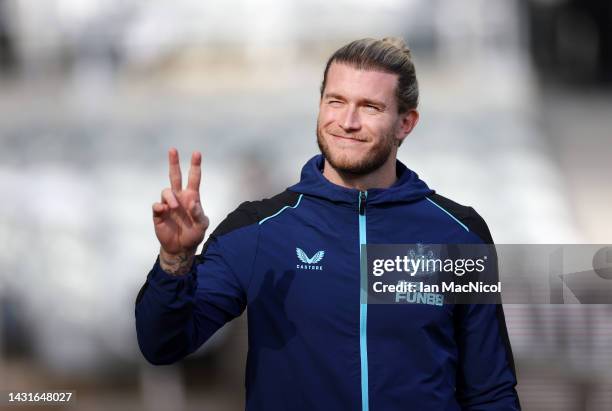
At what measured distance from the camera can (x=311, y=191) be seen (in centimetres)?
185

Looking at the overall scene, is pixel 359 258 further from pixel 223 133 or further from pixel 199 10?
pixel 199 10

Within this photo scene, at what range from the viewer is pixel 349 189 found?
6.01 ft

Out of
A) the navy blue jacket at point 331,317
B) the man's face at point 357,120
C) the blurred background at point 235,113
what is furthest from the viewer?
the blurred background at point 235,113

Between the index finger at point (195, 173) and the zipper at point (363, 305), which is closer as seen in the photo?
the index finger at point (195, 173)

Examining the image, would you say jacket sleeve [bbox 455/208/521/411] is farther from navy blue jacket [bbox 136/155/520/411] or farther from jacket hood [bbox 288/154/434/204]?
jacket hood [bbox 288/154/434/204]

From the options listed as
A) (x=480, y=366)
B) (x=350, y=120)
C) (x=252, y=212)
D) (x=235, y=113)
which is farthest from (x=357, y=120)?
(x=235, y=113)

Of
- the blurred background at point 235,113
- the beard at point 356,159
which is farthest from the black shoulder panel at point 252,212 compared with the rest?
the blurred background at point 235,113

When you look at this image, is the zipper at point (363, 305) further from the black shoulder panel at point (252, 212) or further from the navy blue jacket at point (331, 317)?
the black shoulder panel at point (252, 212)

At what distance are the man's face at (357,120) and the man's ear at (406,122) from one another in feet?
0.15

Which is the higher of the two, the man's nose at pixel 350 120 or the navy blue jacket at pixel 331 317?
the man's nose at pixel 350 120

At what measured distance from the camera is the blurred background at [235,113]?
21.3ft

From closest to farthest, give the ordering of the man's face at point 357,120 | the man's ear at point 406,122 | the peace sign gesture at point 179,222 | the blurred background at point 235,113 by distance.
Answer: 1. the peace sign gesture at point 179,222
2. the man's face at point 357,120
3. the man's ear at point 406,122
4. the blurred background at point 235,113

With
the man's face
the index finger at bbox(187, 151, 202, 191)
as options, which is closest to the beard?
the man's face

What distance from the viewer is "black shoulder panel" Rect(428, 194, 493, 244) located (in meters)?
1.90
